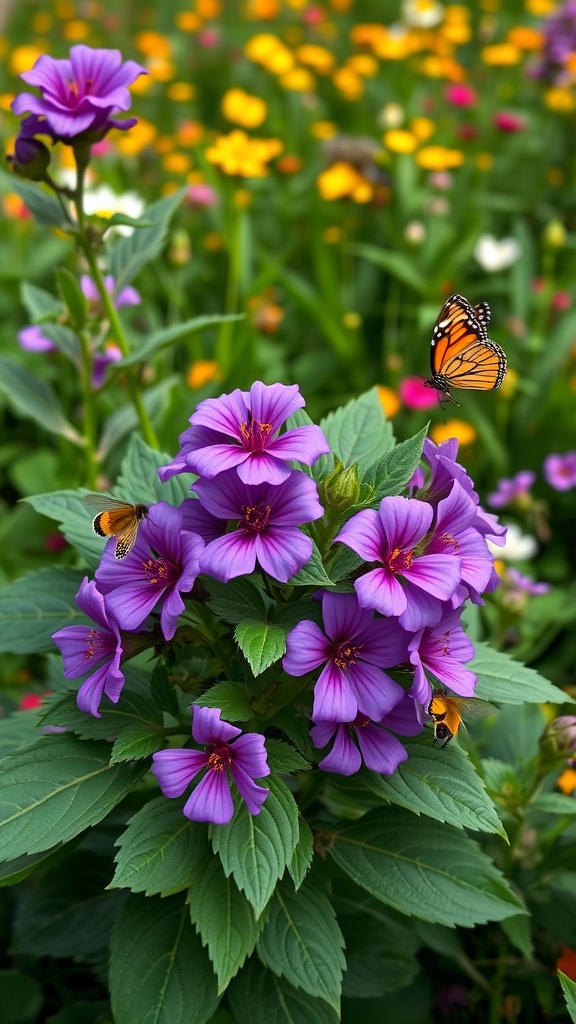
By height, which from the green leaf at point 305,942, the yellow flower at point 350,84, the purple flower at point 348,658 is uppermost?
the yellow flower at point 350,84

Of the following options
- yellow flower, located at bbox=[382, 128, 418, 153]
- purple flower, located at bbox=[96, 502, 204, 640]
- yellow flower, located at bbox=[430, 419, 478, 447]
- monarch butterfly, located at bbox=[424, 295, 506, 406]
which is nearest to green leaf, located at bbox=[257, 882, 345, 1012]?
purple flower, located at bbox=[96, 502, 204, 640]

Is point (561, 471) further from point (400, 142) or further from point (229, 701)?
point (229, 701)

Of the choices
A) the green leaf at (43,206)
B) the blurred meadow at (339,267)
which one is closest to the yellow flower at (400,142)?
the blurred meadow at (339,267)

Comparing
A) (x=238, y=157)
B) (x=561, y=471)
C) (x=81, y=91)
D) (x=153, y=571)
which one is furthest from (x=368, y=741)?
(x=238, y=157)

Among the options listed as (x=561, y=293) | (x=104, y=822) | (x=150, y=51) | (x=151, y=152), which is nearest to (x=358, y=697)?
(x=104, y=822)

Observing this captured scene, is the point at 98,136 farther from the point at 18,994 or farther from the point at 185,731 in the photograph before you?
the point at 18,994

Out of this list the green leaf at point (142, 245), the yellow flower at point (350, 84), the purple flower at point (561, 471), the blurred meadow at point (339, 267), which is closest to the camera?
the green leaf at point (142, 245)

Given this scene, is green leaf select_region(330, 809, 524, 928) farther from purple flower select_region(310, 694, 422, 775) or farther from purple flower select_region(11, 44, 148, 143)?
purple flower select_region(11, 44, 148, 143)

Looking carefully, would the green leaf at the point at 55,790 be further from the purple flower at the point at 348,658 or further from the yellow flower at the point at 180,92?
the yellow flower at the point at 180,92
